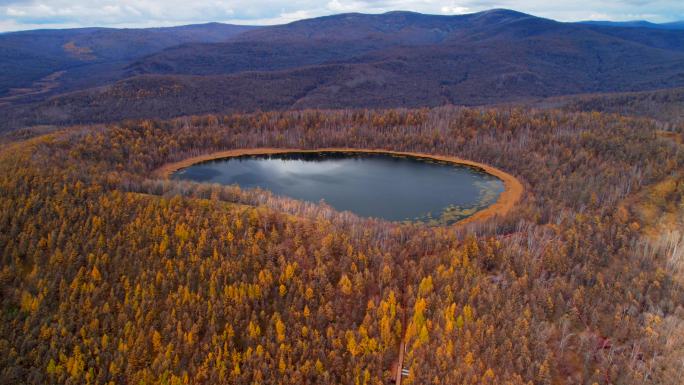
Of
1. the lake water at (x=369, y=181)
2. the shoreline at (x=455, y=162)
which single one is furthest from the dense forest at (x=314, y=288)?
the lake water at (x=369, y=181)

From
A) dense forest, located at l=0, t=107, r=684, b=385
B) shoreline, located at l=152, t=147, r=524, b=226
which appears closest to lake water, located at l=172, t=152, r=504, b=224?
shoreline, located at l=152, t=147, r=524, b=226

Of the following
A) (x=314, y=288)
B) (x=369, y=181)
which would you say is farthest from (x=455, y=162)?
(x=314, y=288)

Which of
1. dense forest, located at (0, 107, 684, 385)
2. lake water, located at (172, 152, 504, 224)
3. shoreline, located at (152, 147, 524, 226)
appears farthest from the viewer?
lake water, located at (172, 152, 504, 224)

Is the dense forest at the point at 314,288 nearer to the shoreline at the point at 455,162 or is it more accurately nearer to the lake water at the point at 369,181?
the shoreline at the point at 455,162

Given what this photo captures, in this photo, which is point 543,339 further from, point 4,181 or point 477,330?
point 4,181

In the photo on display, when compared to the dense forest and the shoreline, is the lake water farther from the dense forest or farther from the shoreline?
the dense forest

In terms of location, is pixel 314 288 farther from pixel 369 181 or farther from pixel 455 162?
pixel 455 162
